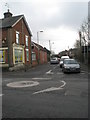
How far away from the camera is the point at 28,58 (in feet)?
89.6

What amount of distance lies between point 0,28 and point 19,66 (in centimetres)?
638

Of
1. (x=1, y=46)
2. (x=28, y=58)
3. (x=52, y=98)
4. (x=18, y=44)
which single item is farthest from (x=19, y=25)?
(x=52, y=98)

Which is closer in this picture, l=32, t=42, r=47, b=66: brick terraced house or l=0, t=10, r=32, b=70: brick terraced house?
l=0, t=10, r=32, b=70: brick terraced house

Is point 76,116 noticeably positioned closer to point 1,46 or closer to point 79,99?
point 79,99

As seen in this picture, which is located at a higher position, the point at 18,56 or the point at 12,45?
the point at 12,45

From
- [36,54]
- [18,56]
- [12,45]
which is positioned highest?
[12,45]

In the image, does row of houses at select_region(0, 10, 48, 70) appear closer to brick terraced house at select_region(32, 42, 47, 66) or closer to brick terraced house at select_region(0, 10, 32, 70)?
brick terraced house at select_region(0, 10, 32, 70)

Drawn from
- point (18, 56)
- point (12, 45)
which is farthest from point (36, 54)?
point (12, 45)

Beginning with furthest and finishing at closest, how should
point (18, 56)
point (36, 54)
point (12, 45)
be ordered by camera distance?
point (36, 54)
point (18, 56)
point (12, 45)

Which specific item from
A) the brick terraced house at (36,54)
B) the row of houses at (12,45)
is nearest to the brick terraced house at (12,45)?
the row of houses at (12,45)

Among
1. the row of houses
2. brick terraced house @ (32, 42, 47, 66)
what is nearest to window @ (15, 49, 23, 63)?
the row of houses

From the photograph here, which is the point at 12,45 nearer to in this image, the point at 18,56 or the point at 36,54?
the point at 18,56

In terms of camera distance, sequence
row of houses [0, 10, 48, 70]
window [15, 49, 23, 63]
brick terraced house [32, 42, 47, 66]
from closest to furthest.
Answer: row of houses [0, 10, 48, 70] < window [15, 49, 23, 63] < brick terraced house [32, 42, 47, 66]

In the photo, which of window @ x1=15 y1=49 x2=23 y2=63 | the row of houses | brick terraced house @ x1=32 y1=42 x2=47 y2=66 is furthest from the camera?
brick terraced house @ x1=32 y1=42 x2=47 y2=66
